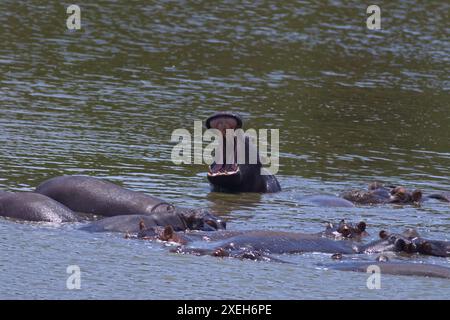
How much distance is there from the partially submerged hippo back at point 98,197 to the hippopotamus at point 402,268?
7.58 ft

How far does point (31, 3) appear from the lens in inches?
1022

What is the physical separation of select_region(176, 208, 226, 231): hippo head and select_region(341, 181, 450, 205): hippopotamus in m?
2.29

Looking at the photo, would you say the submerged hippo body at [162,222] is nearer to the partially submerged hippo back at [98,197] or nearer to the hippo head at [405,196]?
the partially submerged hippo back at [98,197]

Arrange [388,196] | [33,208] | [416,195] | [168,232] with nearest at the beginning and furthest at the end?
[168,232] < [33,208] < [416,195] < [388,196]

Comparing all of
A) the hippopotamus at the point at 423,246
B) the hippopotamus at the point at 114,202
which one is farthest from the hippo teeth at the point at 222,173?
the hippopotamus at the point at 423,246

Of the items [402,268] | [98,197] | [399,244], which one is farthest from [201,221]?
[402,268]

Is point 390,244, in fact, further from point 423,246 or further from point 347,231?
point 347,231

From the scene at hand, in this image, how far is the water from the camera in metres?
9.70

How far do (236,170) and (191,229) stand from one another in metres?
2.32

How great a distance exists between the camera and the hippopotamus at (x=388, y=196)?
43.1 feet

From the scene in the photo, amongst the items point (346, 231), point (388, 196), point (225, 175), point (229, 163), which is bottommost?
point (388, 196)

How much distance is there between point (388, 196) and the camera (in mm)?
13281

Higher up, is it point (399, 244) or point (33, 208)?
point (33, 208)

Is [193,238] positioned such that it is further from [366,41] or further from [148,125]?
[366,41]
